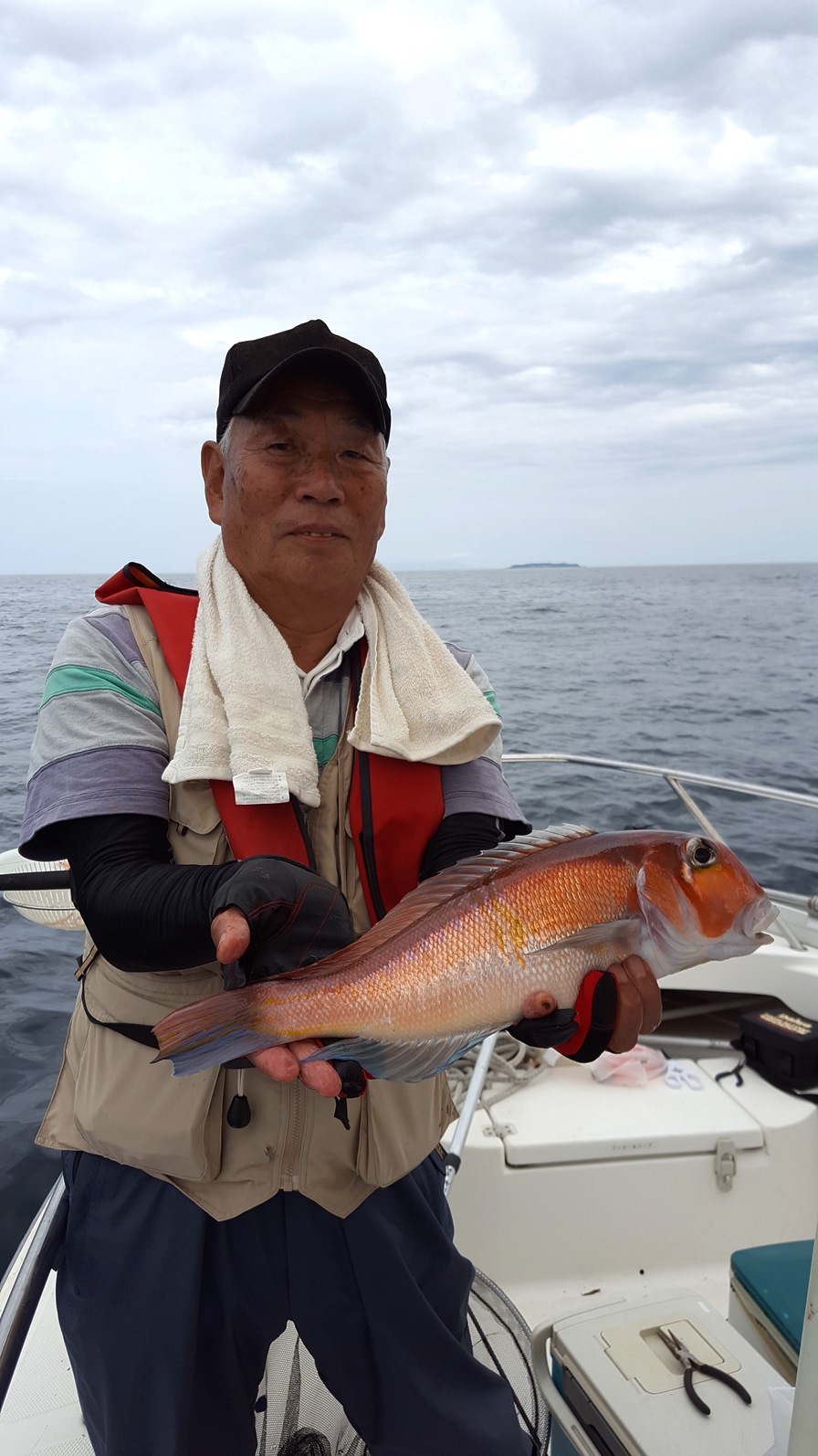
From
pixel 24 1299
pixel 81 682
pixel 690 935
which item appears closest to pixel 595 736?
pixel 690 935

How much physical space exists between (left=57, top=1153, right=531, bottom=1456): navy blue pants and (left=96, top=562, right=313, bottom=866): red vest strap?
0.76 m

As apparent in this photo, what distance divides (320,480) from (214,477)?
1.21ft

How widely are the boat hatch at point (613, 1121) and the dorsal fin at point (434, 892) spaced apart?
7.80 feet

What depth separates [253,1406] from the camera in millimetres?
2113

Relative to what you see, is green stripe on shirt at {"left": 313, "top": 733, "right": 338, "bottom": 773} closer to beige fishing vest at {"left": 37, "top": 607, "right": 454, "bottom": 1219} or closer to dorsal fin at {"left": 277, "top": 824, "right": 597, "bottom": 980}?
beige fishing vest at {"left": 37, "top": 607, "right": 454, "bottom": 1219}

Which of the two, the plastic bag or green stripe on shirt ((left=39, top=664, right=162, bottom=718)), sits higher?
green stripe on shirt ((left=39, top=664, right=162, bottom=718))

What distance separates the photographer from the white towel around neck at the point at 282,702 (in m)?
1.96

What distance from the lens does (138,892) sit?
173 centimetres

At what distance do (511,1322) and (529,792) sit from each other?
31.8 feet

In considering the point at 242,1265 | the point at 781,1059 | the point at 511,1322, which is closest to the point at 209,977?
the point at 242,1265

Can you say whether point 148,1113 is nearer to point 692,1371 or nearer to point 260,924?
point 260,924

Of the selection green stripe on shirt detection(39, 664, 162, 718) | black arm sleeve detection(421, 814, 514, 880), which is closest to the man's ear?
Result: green stripe on shirt detection(39, 664, 162, 718)

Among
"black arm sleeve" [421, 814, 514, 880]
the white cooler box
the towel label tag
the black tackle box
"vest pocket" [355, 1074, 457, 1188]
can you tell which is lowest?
the black tackle box

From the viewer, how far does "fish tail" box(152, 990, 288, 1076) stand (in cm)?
160
